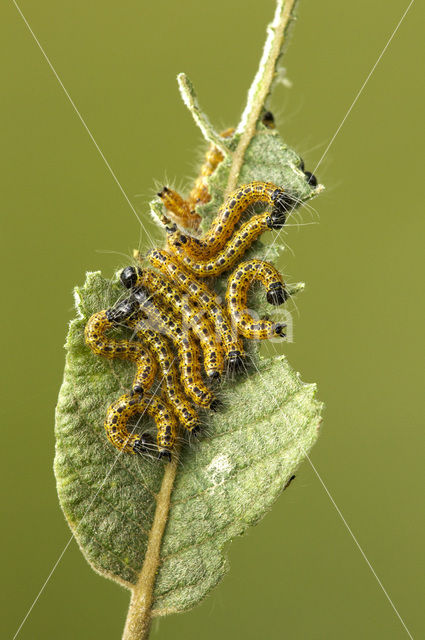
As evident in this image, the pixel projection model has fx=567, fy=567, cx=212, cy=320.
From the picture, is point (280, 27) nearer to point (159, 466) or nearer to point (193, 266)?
point (193, 266)

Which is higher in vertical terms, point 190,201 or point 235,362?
point 190,201

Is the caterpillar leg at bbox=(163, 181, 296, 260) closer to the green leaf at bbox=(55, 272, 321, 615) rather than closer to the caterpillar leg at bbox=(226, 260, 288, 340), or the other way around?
the caterpillar leg at bbox=(226, 260, 288, 340)

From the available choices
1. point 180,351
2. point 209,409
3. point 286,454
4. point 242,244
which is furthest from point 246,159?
point 286,454

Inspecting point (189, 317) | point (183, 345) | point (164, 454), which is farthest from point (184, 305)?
point (164, 454)

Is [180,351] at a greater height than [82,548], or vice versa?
[180,351]

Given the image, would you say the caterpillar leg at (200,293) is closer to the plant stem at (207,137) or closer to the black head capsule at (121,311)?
the black head capsule at (121,311)

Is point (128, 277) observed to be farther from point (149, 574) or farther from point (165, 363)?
point (149, 574)
